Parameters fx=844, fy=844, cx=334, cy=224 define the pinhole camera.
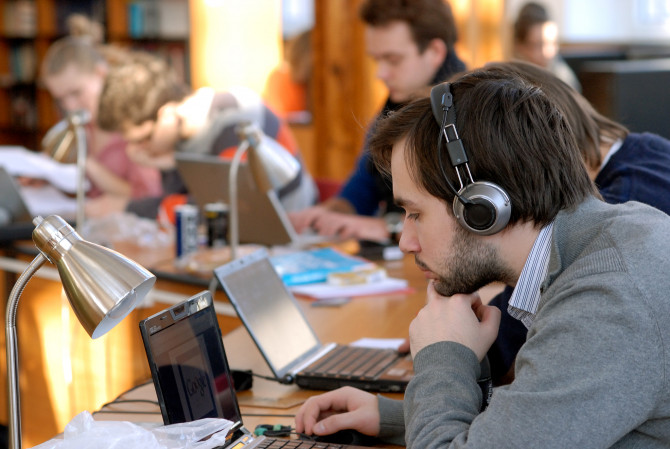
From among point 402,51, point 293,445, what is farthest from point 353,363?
point 402,51

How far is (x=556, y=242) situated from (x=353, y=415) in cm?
39

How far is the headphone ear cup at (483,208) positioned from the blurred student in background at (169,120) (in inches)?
81.3

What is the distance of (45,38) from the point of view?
6.30 m

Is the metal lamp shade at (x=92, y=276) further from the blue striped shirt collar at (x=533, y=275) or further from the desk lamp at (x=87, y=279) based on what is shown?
the blue striped shirt collar at (x=533, y=275)

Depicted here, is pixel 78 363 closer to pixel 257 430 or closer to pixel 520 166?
pixel 257 430

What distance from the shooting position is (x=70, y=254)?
3.14 feet

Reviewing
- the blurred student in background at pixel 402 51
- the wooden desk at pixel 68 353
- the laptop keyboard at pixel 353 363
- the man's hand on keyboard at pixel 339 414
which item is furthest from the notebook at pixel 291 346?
the blurred student in background at pixel 402 51

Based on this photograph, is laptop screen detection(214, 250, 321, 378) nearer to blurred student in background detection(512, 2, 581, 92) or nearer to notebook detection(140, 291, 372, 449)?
notebook detection(140, 291, 372, 449)

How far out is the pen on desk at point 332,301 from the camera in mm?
1999

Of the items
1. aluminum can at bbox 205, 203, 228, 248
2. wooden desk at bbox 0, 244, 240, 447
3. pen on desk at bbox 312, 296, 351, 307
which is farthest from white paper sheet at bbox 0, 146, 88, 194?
pen on desk at bbox 312, 296, 351, 307

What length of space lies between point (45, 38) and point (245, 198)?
4.41 meters

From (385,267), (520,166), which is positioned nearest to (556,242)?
(520,166)

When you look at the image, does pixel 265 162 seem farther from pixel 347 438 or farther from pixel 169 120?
pixel 169 120

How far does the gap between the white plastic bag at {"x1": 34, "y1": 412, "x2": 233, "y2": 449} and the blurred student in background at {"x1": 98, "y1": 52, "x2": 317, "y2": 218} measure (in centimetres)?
201
